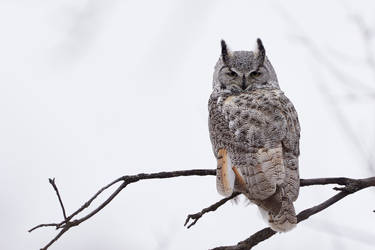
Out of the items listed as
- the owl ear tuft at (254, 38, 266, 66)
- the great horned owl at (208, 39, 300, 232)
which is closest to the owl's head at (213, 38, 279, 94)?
the owl ear tuft at (254, 38, 266, 66)

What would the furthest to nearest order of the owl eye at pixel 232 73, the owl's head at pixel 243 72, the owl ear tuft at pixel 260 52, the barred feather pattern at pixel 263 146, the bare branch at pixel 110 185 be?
the owl ear tuft at pixel 260 52
the owl eye at pixel 232 73
the owl's head at pixel 243 72
the barred feather pattern at pixel 263 146
the bare branch at pixel 110 185

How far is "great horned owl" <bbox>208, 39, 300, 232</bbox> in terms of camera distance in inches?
137

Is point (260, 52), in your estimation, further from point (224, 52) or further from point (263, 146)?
point (263, 146)

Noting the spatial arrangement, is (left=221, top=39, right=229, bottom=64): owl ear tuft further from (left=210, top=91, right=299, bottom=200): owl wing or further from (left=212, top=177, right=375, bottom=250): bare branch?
(left=212, top=177, right=375, bottom=250): bare branch

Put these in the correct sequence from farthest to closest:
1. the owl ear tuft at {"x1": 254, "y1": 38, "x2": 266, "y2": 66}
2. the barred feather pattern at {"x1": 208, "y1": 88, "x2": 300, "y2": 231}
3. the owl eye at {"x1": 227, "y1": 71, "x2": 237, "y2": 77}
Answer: the owl ear tuft at {"x1": 254, "y1": 38, "x2": 266, "y2": 66}
the owl eye at {"x1": 227, "y1": 71, "x2": 237, "y2": 77}
the barred feather pattern at {"x1": 208, "y1": 88, "x2": 300, "y2": 231}

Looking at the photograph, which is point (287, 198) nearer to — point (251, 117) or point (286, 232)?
point (286, 232)

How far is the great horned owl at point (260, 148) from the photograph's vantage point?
3.49m

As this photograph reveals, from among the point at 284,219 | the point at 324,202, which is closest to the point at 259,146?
the point at 284,219

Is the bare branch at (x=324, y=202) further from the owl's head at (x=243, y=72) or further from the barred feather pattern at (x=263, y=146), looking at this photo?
the owl's head at (x=243, y=72)

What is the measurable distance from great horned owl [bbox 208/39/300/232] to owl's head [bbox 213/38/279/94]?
0.71 ft

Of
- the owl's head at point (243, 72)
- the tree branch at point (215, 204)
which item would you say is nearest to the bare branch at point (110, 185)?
the tree branch at point (215, 204)

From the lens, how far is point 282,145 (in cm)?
381

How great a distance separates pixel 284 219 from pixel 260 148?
0.56 m

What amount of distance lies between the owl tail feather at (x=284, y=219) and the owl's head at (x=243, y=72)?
1.62 metres
